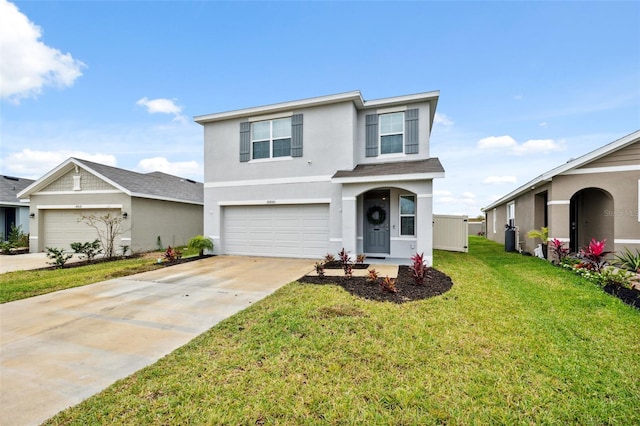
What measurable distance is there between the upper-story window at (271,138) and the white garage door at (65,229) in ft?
26.4

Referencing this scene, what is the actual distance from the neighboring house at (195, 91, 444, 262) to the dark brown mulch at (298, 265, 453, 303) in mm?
2663

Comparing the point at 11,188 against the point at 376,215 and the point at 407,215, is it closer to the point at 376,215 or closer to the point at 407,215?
the point at 376,215

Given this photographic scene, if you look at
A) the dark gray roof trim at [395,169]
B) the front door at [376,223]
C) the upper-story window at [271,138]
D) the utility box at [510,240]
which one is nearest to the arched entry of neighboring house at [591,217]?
the utility box at [510,240]

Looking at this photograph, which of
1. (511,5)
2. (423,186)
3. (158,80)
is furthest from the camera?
(158,80)

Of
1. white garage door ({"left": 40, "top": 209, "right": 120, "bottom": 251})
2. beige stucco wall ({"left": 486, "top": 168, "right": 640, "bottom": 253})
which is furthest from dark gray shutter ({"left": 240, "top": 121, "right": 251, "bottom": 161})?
beige stucco wall ({"left": 486, "top": 168, "right": 640, "bottom": 253})

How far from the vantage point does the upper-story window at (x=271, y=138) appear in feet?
37.1

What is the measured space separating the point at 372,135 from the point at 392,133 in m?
0.75

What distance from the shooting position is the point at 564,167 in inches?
377

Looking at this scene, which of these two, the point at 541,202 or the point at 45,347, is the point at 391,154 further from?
the point at 45,347

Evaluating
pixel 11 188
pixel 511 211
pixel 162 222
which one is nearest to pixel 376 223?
pixel 511 211

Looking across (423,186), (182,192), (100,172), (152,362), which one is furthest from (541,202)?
(100,172)

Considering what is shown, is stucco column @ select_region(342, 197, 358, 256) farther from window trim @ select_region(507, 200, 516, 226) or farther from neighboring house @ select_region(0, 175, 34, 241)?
neighboring house @ select_region(0, 175, 34, 241)

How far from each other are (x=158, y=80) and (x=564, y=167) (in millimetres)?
17872

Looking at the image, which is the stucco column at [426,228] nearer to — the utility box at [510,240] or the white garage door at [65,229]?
the utility box at [510,240]
